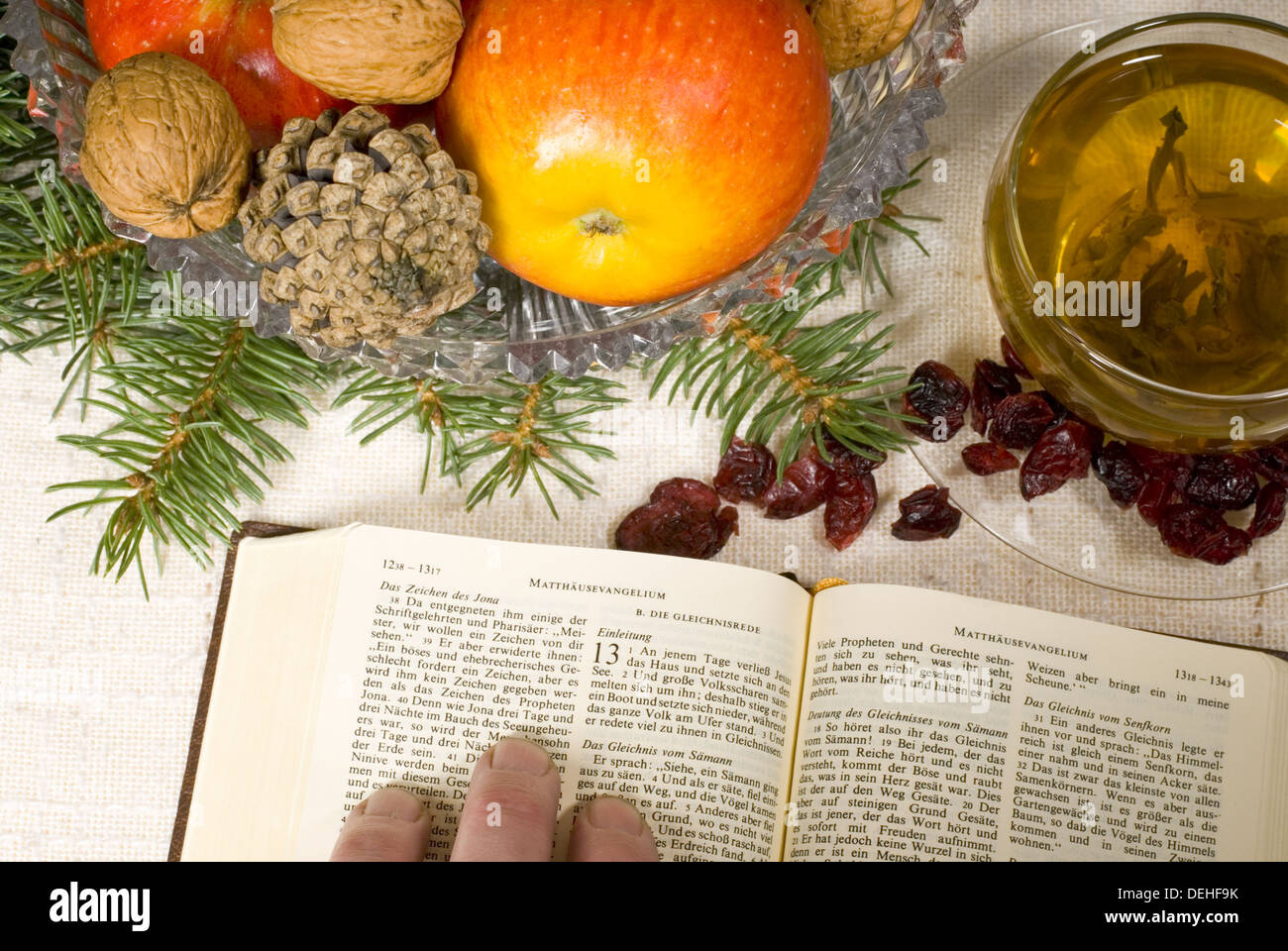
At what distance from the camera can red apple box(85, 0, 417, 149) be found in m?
0.53

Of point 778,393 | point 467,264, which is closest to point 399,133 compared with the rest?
point 467,264

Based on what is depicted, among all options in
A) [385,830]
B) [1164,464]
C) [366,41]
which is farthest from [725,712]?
[366,41]

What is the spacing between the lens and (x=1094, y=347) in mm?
658

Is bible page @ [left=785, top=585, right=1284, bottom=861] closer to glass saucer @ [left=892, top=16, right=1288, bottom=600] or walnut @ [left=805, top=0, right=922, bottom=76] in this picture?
glass saucer @ [left=892, top=16, right=1288, bottom=600]

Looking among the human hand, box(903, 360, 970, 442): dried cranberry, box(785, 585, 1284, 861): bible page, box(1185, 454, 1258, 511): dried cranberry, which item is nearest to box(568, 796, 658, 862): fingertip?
the human hand

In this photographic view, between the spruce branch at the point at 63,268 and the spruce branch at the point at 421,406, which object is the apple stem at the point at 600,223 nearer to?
the spruce branch at the point at 421,406

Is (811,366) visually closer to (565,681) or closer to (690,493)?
(690,493)

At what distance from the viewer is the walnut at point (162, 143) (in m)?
0.48

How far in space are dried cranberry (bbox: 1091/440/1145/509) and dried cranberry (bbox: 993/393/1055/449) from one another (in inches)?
1.7

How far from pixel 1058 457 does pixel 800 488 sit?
170 millimetres
